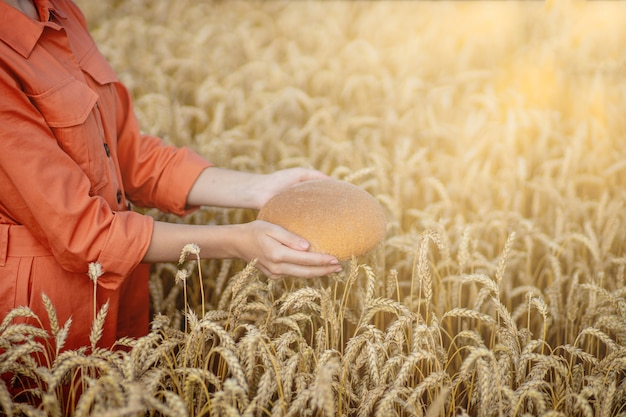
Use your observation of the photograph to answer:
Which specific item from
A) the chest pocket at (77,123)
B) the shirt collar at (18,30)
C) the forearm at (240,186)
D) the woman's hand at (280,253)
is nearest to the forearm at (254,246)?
the woman's hand at (280,253)

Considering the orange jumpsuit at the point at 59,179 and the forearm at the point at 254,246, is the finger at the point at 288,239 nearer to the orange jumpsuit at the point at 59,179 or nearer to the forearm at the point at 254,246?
the forearm at the point at 254,246

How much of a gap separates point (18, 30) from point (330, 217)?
3.14 ft

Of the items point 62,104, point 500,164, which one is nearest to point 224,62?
point 500,164

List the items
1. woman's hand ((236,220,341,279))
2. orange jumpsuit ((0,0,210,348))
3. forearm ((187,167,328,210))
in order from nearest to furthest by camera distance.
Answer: orange jumpsuit ((0,0,210,348)) → woman's hand ((236,220,341,279)) → forearm ((187,167,328,210))

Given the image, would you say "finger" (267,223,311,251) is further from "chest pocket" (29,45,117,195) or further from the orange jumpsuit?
"chest pocket" (29,45,117,195)

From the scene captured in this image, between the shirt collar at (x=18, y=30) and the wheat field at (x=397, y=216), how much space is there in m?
0.68

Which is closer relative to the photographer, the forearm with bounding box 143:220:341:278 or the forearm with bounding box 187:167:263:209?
the forearm with bounding box 143:220:341:278

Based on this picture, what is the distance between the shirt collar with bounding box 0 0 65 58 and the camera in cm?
138

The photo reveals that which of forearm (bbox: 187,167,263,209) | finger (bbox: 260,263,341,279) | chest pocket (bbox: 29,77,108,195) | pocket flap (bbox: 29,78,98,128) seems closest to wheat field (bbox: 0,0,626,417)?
finger (bbox: 260,263,341,279)

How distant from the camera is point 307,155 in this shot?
3.19m

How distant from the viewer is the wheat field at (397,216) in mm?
1434

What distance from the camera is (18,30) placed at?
141 centimetres

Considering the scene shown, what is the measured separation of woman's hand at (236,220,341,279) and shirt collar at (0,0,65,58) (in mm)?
734

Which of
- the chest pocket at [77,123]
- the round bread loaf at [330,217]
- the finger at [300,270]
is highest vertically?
the chest pocket at [77,123]
